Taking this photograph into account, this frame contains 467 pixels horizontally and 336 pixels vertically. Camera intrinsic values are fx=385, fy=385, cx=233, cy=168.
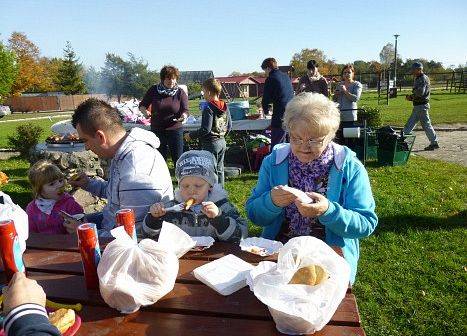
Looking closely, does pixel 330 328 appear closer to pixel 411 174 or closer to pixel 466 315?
pixel 466 315

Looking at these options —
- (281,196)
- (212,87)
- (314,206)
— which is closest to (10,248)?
(281,196)

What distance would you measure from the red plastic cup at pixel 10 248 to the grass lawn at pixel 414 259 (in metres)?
2.13

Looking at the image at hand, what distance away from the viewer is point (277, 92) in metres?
6.03

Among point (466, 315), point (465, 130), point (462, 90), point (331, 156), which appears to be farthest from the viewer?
point (462, 90)

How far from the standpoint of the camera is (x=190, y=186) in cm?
226

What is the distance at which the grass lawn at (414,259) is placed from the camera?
104 inches

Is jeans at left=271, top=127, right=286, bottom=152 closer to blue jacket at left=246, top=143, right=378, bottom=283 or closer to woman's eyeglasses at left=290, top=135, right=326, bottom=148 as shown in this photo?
blue jacket at left=246, top=143, right=378, bottom=283

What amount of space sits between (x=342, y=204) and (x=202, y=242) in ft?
2.61

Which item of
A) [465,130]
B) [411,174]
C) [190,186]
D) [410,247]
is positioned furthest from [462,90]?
[190,186]

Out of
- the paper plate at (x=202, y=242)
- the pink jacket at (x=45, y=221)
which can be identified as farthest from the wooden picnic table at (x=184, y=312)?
the pink jacket at (x=45, y=221)

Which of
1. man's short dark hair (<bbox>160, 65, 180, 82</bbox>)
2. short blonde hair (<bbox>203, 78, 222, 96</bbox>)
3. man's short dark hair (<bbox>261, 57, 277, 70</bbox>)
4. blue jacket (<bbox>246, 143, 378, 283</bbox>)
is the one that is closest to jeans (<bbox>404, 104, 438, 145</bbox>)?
man's short dark hair (<bbox>261, 57, 277, 70</bbox>)

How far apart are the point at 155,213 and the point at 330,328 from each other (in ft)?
3.56

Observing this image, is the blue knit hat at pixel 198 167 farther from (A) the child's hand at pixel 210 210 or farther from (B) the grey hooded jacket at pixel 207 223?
(A) the child's hand at pixel 210 210

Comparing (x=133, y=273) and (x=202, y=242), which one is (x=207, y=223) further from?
(x=133, y=273)
